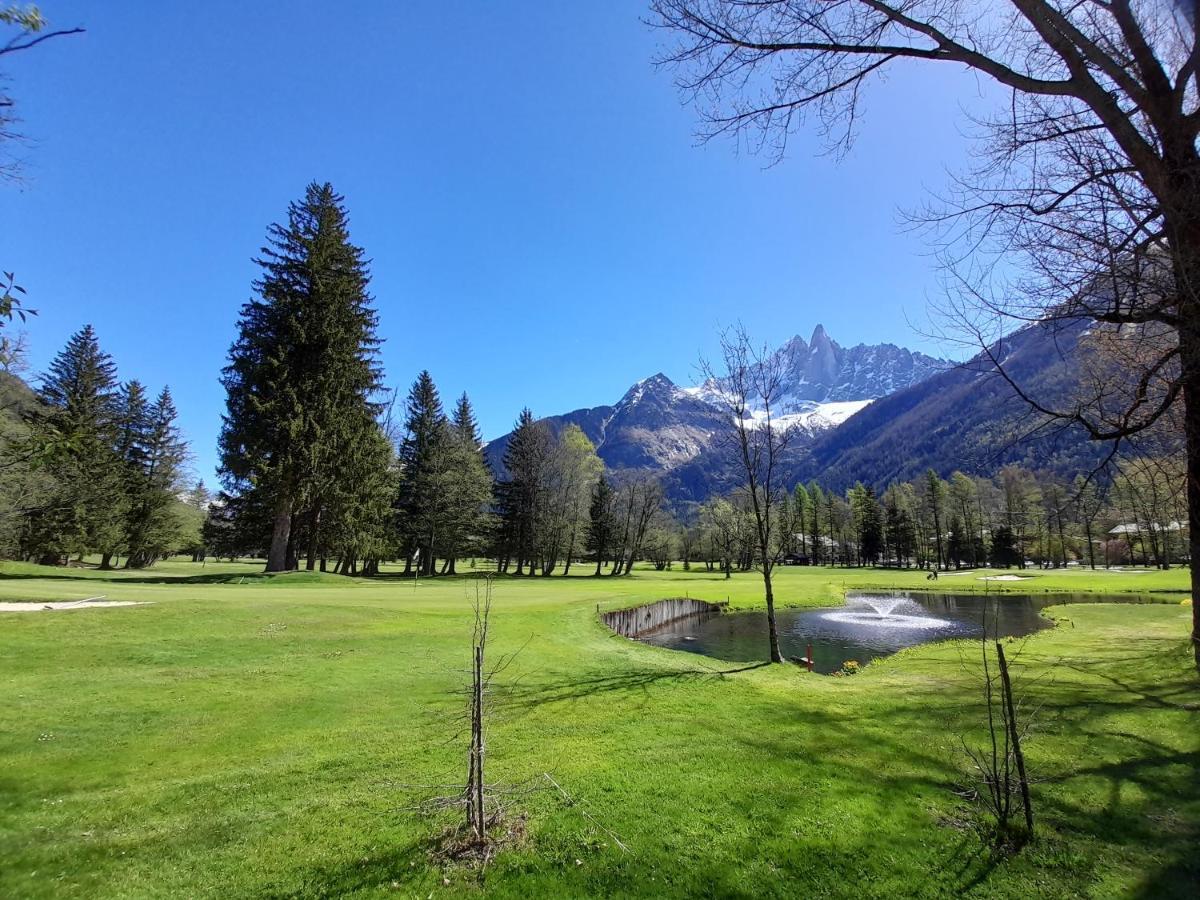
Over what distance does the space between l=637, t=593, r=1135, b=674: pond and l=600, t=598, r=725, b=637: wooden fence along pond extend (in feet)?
1.03

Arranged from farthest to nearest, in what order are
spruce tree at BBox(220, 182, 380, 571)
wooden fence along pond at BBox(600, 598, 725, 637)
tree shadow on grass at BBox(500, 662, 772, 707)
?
spruce tree at BBox(220, 182, 380, 571) → wooden fence along pond at BBox(600, 598, 725, 637) → tree shadow on grass at BBox(500, 662, 772, 707)

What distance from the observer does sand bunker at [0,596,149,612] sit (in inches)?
497

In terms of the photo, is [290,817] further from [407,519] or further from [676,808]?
[407,519]

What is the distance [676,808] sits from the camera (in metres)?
4.97

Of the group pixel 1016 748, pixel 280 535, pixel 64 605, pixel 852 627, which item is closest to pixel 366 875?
pixel 1016 748

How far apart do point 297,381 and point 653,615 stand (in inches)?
824

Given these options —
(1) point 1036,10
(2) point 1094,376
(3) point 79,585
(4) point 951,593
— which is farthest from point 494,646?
(4) point 951,593

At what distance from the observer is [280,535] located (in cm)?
2708

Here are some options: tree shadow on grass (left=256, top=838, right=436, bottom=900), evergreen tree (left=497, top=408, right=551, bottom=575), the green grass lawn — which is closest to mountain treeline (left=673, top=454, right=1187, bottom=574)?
evergreen tree (left=497, top=408, right=551, bottom=575)

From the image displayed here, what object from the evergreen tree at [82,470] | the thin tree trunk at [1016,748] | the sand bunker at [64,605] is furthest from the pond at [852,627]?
the evergreen tree at [82,470]

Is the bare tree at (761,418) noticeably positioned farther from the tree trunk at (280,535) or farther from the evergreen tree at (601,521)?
the evergreen tree at (601,521)

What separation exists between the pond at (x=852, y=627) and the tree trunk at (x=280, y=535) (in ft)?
58.4

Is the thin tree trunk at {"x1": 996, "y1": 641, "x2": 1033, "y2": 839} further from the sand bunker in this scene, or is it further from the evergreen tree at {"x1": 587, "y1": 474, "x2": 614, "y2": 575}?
the evergreen tree at {"x1": 587, "y1": 474, "x2": 614, "y2": 575}

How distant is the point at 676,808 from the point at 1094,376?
675 centimetres
